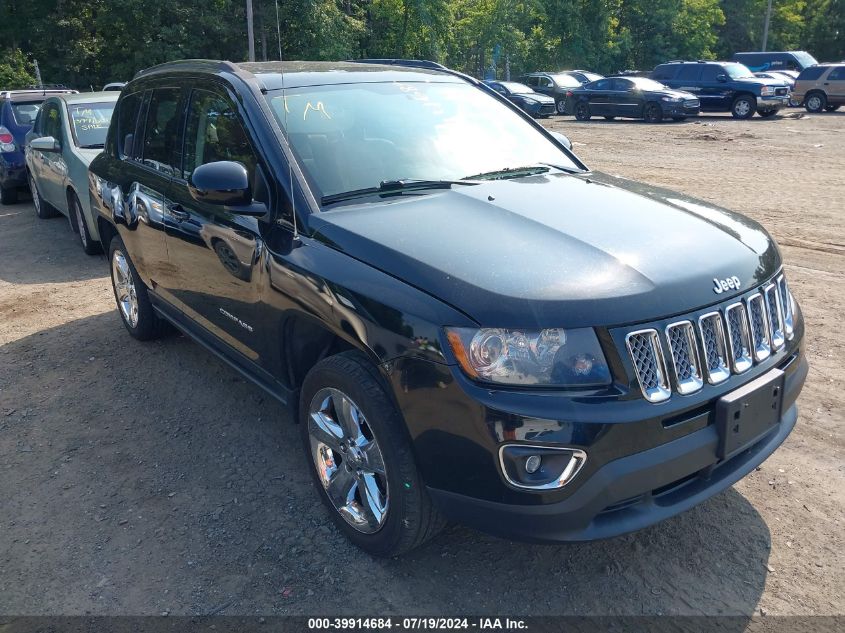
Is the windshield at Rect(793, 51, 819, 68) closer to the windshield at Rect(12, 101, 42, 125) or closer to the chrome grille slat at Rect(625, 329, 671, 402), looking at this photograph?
the windshield at Rect(12, 101, 42, 125)

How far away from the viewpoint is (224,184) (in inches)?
126

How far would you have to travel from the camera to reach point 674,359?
2.52 m

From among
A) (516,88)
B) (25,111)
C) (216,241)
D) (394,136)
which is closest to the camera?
(394,136)

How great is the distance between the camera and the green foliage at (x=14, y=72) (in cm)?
2831

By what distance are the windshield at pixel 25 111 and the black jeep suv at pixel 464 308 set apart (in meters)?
9.07

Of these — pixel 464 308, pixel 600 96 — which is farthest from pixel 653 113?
pixel 464 308

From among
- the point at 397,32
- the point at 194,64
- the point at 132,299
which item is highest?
the point at 397,32

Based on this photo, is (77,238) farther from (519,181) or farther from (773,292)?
(773,292)

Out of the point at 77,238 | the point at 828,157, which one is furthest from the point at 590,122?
the point at 77,238

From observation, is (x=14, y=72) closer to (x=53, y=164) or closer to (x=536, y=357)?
(x=53, y=164)

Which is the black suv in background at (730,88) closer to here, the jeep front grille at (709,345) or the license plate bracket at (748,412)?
the jeep front grille at (709,345)

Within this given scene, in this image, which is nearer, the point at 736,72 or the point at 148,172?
the point at 148,172

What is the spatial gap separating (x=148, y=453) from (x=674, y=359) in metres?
2.91

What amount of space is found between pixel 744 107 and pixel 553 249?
25.1 metres
